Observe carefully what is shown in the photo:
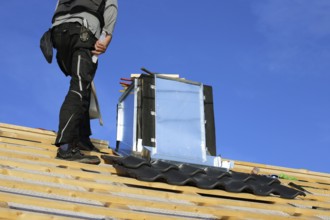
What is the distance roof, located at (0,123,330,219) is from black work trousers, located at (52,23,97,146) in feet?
0.91

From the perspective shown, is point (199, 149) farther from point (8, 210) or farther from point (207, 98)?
point (8, 210)

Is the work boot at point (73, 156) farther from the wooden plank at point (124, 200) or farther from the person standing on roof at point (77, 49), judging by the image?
the wooden plank at point (124, 200)

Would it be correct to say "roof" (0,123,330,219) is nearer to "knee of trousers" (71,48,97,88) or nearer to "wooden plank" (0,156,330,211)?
"wooden plank" (0,156,330,211)

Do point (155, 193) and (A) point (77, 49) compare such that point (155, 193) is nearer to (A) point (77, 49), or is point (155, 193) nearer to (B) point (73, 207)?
(B) point (73, 207)

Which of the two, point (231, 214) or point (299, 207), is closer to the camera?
point (231, 214)

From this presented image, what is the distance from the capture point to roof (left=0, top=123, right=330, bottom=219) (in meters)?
2.74

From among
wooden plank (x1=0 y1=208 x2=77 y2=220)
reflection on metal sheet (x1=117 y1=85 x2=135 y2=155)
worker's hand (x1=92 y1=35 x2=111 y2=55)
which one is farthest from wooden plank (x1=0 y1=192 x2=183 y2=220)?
reflection on metal sheet (x1=117 y1=85 x2=135 y2=155)

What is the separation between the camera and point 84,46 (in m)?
4.35

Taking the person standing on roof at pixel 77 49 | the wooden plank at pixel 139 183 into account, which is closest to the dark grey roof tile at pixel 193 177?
the wooden plank at pixel 139 183

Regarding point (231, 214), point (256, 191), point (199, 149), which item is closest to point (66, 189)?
point (231, 214)

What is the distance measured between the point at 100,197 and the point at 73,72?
1.48 m

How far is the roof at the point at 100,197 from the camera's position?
274 cm

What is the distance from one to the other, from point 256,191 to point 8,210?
2.32 meters

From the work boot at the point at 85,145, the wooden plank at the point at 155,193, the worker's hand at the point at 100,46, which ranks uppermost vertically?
the worker's hand at the point at 100,46
